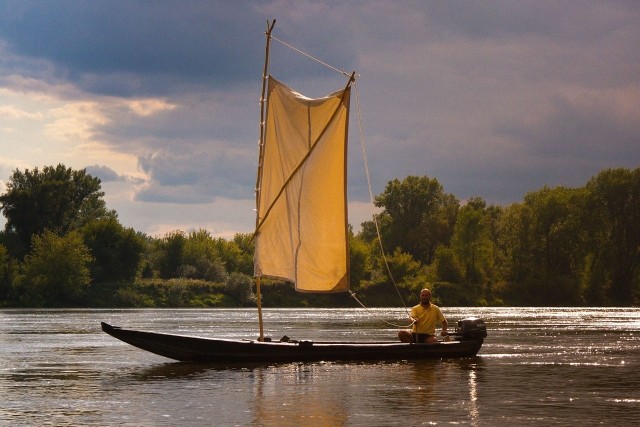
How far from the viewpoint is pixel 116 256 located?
143 meters

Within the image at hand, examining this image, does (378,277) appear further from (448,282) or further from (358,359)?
(358,359)

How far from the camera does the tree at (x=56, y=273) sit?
13238cm

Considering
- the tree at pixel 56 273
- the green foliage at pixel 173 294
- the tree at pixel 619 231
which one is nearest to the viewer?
the tree at pixel 56 273

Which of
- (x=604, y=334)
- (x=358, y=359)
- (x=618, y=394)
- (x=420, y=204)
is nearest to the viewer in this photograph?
(x=618, y=394)

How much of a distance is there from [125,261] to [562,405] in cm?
12265

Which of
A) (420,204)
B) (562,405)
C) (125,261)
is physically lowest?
(562,405)

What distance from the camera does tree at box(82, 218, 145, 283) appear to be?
142750mm

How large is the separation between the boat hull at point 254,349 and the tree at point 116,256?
351 feet

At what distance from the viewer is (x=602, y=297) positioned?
149500 millimetres

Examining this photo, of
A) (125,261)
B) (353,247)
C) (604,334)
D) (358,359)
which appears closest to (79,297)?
(125,261)

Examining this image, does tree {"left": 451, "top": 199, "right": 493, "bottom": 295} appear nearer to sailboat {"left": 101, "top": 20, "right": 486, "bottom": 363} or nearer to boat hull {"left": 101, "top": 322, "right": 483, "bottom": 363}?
boat hull {"left": 101, "top": 322, "right": 483, "bottom": 363}

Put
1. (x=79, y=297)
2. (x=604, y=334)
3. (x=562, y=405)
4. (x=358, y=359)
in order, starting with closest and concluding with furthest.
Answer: (x=562, y=405) < (x=358, y=359) < (x=604, y=334) < (x=79, y=297)

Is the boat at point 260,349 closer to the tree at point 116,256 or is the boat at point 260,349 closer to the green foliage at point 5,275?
the green foliage at point 5,275

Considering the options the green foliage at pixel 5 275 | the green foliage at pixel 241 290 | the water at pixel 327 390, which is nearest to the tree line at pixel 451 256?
the green foliage at pixel 241 290
